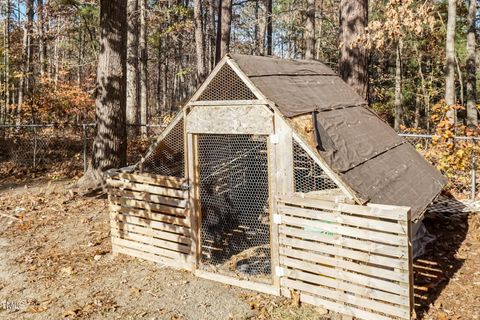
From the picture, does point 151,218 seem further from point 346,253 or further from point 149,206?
point 346,253

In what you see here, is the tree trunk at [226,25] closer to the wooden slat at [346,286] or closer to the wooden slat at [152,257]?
the wooden slat at [152,257]

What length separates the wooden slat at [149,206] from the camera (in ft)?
Result: 21.1

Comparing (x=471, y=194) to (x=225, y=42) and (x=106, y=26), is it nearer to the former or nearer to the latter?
(x=106, y=26)

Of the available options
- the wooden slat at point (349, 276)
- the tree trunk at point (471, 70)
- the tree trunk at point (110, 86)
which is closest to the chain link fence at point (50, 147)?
the tree trunk at point (110, 86)

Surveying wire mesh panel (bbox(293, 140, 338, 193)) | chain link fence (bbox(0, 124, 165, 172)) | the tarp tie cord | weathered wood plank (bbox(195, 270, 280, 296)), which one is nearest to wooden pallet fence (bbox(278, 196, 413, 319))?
weathered wood plank (bbox(195, 270, 280, 296))

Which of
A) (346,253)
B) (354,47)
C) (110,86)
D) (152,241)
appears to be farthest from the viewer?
(110,86)

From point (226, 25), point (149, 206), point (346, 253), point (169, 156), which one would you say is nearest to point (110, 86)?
point (169, 156)

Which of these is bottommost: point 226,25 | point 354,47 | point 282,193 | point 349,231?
point 349,231

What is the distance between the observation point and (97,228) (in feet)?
28.0

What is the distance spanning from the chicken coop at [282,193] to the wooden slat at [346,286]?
0.01 m

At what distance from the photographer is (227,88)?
19.2 feet

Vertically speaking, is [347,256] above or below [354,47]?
below

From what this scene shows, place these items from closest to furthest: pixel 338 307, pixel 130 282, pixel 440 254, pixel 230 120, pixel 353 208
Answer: pixel 353 208 → pixel 338 307 → pixel 230 120 → pixel 130 282 → pixel 440 254

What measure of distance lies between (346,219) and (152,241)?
10.8 ft
